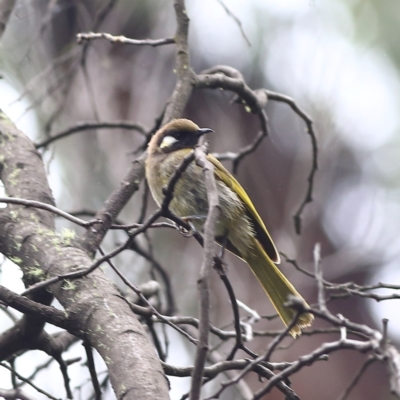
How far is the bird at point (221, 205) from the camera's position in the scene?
319 cm

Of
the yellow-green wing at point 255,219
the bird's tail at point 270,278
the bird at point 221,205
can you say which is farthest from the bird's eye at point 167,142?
the bird's tail at point 270,278

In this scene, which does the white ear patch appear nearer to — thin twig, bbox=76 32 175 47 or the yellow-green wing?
the yellow-green wing

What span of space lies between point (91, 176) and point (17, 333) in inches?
137

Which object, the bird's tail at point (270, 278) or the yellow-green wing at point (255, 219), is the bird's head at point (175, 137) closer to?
the yellow-green wing at point (255, 219)

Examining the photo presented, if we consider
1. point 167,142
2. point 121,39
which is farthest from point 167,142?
point 121,39

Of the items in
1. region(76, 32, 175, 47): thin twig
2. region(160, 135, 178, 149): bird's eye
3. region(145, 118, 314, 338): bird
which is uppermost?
region(76, 32, 175, 47): thin twig

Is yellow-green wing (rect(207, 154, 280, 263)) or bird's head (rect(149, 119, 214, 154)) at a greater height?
bird's head (rect(149, 119, 214, 154))

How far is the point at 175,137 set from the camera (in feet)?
11.4

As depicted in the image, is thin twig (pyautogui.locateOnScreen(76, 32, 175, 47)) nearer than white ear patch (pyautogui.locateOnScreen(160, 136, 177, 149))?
Yes

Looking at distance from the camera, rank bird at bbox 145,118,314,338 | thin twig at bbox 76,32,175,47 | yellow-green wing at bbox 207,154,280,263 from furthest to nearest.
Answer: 1. yellow-green wing at bbox 207,154,280,263
2. bird at bbox 145,118,314,338
3. thin twig at bbox 76,32,175,47

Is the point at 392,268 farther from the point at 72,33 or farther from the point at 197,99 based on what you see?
the point at 72,33

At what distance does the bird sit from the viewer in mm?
3188

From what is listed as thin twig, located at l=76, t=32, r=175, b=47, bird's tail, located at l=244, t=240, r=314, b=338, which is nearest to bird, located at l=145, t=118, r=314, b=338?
bird's tail, located at l=244, t=240, r=314, b=338

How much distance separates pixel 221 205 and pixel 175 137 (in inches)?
19.0
